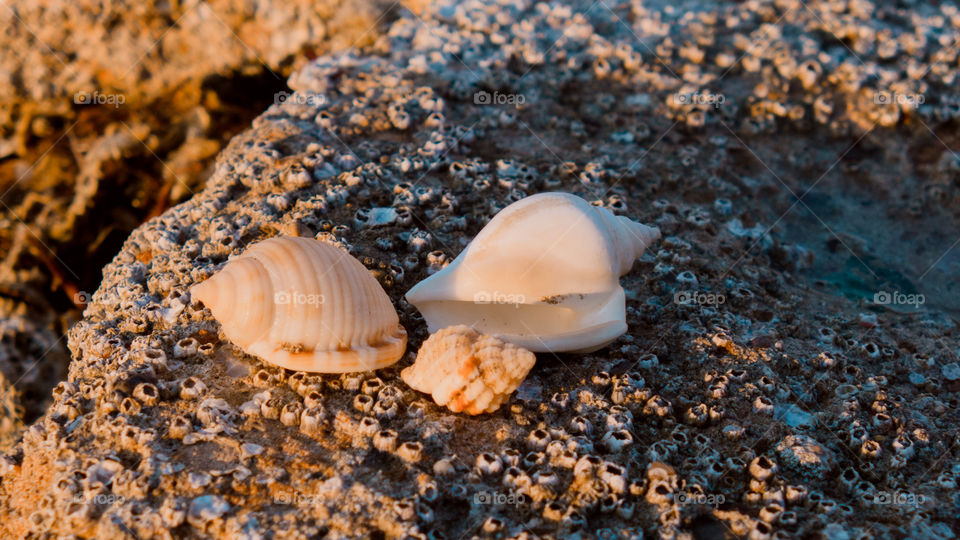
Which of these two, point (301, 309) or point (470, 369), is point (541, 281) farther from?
point (301, 309)

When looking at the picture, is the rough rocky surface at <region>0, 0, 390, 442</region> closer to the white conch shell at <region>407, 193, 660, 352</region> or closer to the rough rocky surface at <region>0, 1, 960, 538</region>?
the rough rocky surface at <region>0, 1, 960, 538</region>

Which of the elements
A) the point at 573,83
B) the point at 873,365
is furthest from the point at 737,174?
the point at 873,365

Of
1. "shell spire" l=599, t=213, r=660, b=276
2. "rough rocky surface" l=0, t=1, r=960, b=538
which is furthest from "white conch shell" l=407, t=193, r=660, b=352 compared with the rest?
"rough rocky surface" l=0, t=1, r=960, b=538

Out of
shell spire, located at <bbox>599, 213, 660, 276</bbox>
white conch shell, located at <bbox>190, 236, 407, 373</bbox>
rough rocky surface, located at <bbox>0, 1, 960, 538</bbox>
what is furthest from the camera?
shell spire, located at <bbox>599, 213, 660, 276</bbox>

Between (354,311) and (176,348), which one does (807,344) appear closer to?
(354,311)

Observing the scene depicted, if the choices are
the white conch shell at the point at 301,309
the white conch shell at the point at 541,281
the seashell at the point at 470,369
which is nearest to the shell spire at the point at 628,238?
the white conch shell at the point at 541,281

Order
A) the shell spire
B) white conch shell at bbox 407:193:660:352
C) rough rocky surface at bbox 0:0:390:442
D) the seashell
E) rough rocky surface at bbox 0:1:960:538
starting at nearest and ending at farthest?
1. rough rocky surface at bbox 0:1:960:538
2. the seashell
3. white conch shell at bbox 407:193:660:352
4. the shell spire
5. rough rocky surface at bbox 0:0:390:442
